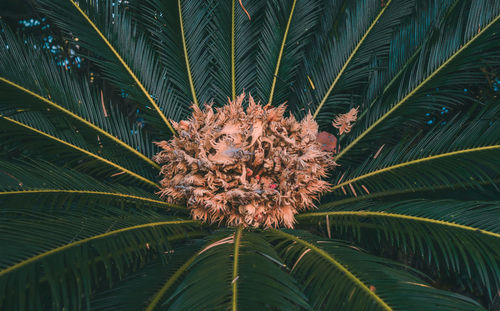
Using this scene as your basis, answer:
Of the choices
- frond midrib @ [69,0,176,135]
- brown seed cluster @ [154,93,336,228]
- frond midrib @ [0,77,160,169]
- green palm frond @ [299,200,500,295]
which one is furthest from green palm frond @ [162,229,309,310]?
frond midrib @ [69,0,176,135]

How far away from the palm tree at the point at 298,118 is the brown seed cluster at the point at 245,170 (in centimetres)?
14

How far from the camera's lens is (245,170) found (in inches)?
87.4

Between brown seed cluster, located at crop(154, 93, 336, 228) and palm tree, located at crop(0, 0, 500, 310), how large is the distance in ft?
0.47

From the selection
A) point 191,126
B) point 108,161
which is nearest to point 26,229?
point 108,161

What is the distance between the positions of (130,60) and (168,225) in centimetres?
152

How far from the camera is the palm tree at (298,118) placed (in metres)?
1.37

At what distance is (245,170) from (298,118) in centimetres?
107

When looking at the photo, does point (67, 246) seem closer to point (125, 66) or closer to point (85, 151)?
point (85, 151)

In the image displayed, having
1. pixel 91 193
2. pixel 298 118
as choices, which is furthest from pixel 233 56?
pixel 91 193

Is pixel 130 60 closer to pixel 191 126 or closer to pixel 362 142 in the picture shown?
pixel 191 126

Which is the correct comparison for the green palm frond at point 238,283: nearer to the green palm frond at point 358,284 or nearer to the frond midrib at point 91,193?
the green palm frond at point 358,284

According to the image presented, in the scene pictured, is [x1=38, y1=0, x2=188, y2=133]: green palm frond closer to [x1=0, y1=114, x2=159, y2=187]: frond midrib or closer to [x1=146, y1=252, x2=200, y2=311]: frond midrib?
[x1=0, y1=114, x2=159, y2=187]: frond midrib

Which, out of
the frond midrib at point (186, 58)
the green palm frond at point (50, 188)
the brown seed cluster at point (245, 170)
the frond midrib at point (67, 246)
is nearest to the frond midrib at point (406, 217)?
the brown seed cluster at point (245, 170)

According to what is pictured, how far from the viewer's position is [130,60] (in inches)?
107
